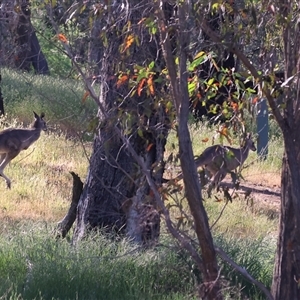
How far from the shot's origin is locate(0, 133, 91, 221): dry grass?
36.6ft

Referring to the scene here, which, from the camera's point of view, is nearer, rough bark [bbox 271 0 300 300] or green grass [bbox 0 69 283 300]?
rough bark [bbox 271 0 300 300]

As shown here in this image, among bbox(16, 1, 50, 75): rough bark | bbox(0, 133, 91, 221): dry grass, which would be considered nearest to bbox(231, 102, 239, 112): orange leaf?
bbox(16, 1, 50, 75): rough bark

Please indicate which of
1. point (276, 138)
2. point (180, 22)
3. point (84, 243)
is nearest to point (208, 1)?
point (180, 22)

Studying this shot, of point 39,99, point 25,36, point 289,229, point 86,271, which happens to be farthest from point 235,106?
point 39,99

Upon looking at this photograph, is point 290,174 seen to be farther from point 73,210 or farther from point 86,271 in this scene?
point 73,210

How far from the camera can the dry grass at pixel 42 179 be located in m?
11.2

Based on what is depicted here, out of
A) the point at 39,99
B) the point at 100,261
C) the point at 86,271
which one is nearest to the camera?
the point at 86,271

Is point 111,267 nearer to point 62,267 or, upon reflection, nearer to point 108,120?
point 62,267

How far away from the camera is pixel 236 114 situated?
550cm

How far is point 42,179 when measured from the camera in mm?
12938

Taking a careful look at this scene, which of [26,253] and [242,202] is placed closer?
[26,253]

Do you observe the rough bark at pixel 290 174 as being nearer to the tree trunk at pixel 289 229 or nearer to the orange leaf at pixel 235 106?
the tree trunk at pixel 289 229

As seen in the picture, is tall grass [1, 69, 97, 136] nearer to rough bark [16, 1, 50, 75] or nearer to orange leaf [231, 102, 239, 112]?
rough bark [16, 1, 50, 75]

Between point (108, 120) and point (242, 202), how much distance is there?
7.42 meters
